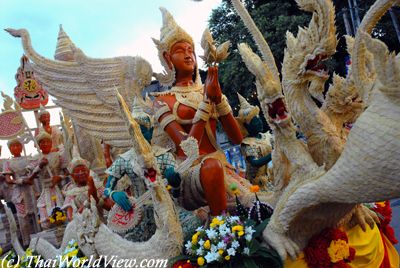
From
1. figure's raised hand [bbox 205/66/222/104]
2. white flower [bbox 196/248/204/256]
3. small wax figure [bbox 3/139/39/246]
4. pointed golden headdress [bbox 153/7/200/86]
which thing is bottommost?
small wax figure [bbox 3/139/39/246]

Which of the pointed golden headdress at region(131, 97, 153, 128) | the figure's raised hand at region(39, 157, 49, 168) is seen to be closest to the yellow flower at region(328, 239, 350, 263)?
the pointed golden headdress at region(131, 97, 153, 128)

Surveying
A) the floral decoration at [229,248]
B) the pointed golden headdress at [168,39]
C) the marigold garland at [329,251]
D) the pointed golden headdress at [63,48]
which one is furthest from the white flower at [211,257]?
the pointed golden headdress at [63,48]

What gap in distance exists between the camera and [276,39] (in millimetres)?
11781

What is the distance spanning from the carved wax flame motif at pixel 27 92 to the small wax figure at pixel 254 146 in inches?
144

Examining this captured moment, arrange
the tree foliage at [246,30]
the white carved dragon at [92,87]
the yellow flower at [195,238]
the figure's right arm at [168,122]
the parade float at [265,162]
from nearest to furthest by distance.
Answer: the parade float at [265,162] < the yellow flower at [195,238] < the figure's right arm at [168,122] < the white carved dragon at [92,87] < the tree foliage at [246,30]

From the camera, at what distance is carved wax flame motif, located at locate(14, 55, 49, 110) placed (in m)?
6.20

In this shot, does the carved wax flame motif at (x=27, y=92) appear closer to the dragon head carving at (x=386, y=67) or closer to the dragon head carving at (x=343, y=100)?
the dragon head carving at (x=343, y=100)

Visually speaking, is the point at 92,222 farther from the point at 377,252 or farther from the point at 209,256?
the point at 377,252

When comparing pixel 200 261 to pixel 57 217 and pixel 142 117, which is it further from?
pixel 57 217

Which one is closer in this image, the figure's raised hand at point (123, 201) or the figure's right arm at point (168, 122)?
the figure's raised hand at point (123, 201)

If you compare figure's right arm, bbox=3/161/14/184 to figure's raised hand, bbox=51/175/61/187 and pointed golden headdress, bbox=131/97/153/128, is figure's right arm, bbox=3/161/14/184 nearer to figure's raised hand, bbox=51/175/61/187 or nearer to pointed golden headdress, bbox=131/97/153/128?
figure's raised hand, bbox=51/175/61/187

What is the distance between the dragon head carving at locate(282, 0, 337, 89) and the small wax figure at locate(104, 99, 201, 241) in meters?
1.07

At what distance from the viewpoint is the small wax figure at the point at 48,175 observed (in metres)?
5.30

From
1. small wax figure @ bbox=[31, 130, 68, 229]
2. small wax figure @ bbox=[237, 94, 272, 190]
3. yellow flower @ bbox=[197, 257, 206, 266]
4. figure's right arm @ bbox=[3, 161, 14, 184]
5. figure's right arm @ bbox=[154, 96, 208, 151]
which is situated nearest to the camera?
yellow flower @ bbox=[197, 257, 206, 266]
